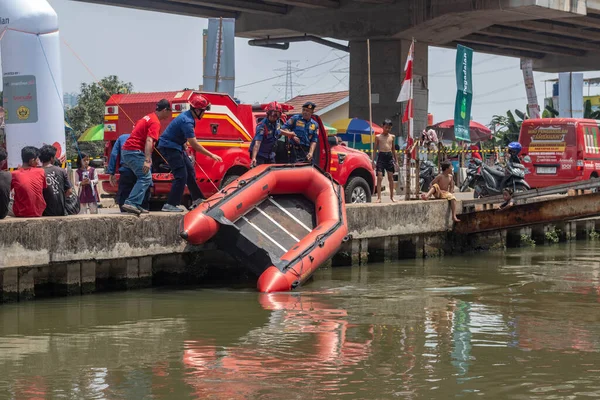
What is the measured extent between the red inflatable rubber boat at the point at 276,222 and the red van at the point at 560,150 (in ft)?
31.8

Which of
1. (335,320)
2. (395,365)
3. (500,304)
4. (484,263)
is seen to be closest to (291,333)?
(335,320)

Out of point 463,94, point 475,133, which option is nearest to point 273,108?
point 463,94

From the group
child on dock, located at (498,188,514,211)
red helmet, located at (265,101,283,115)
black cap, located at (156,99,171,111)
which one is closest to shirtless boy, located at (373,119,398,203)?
child on dock, located at (498,188,514,211)

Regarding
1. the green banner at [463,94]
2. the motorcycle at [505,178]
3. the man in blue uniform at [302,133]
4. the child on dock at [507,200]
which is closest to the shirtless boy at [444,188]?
the child on dock at [507,200]

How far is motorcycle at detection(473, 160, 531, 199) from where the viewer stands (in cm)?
1799

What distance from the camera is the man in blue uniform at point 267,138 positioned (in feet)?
46.5

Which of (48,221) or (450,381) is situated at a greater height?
(48,221)

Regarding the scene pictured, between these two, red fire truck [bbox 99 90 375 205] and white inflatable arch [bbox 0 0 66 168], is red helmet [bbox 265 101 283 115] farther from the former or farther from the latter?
white inflatable arch [bbox 0 0 66 168]

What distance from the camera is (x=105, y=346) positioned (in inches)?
361

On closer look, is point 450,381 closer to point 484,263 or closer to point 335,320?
point 335,320

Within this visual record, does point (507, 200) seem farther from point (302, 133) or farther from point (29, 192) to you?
point (29, 192)

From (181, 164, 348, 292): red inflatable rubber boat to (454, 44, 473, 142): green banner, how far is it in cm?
931

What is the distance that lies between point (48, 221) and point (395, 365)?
4829mm

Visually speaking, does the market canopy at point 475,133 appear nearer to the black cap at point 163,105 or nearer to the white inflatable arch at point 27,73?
the white inflatable arch at point 27,73
